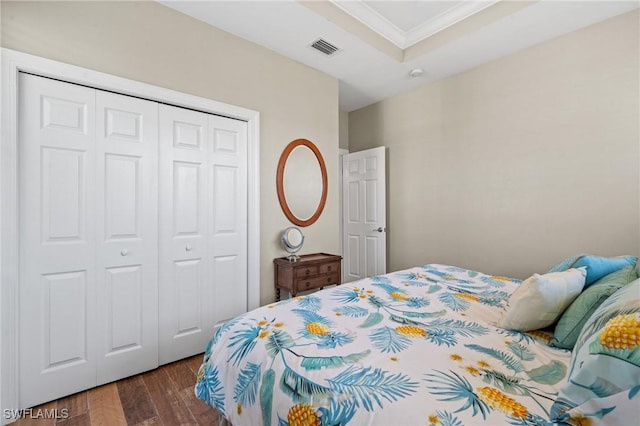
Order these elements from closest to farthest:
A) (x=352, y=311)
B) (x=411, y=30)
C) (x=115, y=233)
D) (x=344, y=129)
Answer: (x=352, y=311)
(x=115, y=233)
(x=411, y=30)
(x=344, y=129)

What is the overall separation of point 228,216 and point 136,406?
1.44m

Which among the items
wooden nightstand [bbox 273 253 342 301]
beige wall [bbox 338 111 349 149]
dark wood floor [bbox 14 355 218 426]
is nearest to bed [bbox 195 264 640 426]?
dark wood floor [bbox 14 355 218 426]

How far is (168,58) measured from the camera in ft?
7.52

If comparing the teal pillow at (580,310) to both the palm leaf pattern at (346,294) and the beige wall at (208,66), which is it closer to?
the palm leaf pattern at (346,294)

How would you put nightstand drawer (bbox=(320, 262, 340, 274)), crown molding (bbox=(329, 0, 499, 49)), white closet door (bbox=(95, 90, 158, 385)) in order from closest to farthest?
1. white closet door (bbox=(95, 90, 158, 385))
2. crown molding (bbox=(329, 0, 499, 49))
3. nightstand drawer (bbox=(320, 262, 340, 274))

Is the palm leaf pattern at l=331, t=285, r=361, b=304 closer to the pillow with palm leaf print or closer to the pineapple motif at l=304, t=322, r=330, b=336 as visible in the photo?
the pineapple motif at l=304, t=322, r=330, b=336

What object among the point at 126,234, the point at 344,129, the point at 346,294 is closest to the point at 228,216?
the point at 126,234

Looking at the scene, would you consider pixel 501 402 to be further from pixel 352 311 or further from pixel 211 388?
pixel 211 388

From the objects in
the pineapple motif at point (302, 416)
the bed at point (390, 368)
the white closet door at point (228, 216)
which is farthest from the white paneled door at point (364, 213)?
the pineapple motif at point (302, 416)

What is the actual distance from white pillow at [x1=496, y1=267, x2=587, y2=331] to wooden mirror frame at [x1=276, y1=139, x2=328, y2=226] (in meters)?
2.11

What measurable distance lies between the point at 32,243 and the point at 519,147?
3895 mm

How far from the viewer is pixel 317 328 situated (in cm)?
129

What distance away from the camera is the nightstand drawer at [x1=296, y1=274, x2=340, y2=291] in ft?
9.08

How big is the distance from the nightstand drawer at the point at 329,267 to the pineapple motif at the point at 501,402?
210 cm
